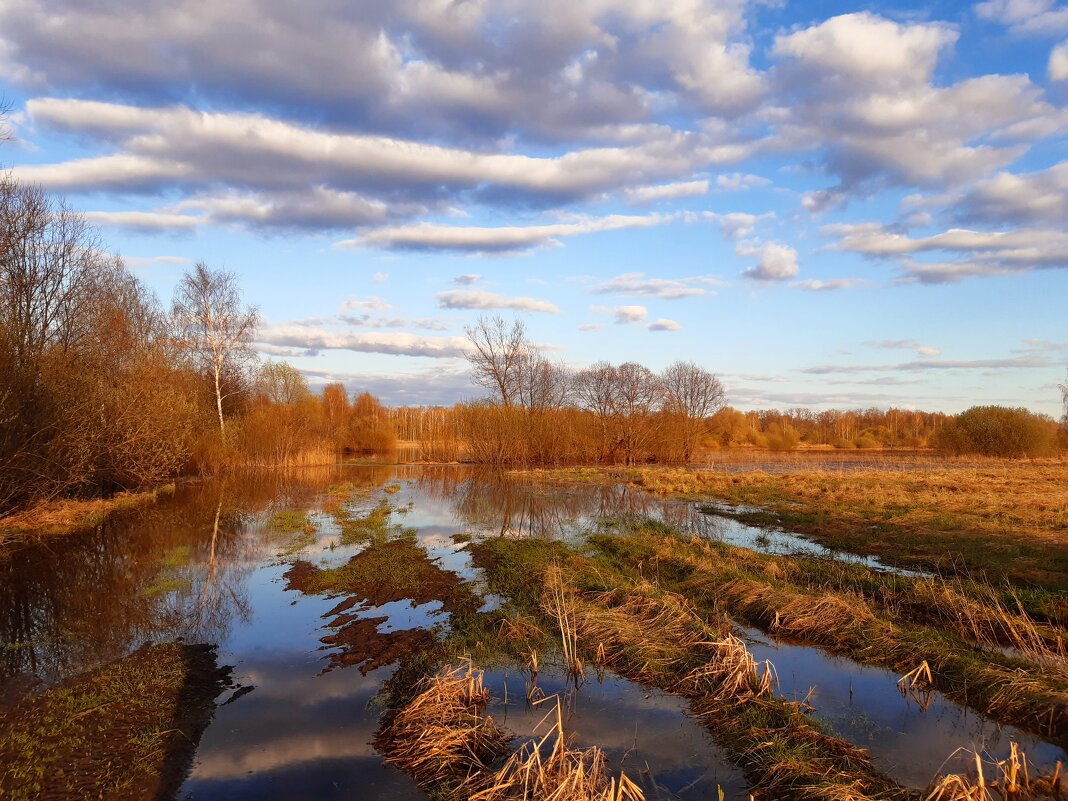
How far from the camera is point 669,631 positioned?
874cm

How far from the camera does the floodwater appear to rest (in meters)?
5.81

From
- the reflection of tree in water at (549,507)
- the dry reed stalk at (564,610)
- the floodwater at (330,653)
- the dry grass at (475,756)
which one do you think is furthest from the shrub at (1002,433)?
the dry grass at (475,756)

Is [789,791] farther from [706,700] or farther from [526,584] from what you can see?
[526,584]

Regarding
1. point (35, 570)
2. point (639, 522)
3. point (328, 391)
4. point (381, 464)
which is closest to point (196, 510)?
point (35, 570)

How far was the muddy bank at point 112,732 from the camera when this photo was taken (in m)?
5.20

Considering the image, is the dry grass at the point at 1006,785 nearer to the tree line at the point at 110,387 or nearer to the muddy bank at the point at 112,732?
the muddy bank at the point at 112,732

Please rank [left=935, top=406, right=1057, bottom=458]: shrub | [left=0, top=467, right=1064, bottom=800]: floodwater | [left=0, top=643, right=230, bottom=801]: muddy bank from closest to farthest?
[left=0, top=643, right=230, bottom=801]: muddy bank
[left=0, top=467, right=1064, bottom=800]: floodwater
[left=935, top=406, right=1057, bottom=458]: shrub

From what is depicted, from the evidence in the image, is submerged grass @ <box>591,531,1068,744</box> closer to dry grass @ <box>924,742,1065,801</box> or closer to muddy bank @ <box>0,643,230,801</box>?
dry grass @ <box>924,742,1065,801</box>

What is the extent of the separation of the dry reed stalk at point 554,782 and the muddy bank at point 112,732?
2.80 metres

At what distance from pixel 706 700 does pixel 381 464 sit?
42.1 m

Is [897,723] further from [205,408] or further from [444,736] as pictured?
[205,408]

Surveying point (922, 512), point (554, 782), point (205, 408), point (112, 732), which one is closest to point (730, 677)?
point (554, 782)

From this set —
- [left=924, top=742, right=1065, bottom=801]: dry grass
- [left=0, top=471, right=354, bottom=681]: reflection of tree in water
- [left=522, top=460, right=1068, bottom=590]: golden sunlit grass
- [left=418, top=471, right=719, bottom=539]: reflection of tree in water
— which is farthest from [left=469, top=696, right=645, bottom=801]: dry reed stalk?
[left=418, top=471, right=719, bottom=539]: reflection of tree in water

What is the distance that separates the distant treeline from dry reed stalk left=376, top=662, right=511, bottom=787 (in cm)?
1294
